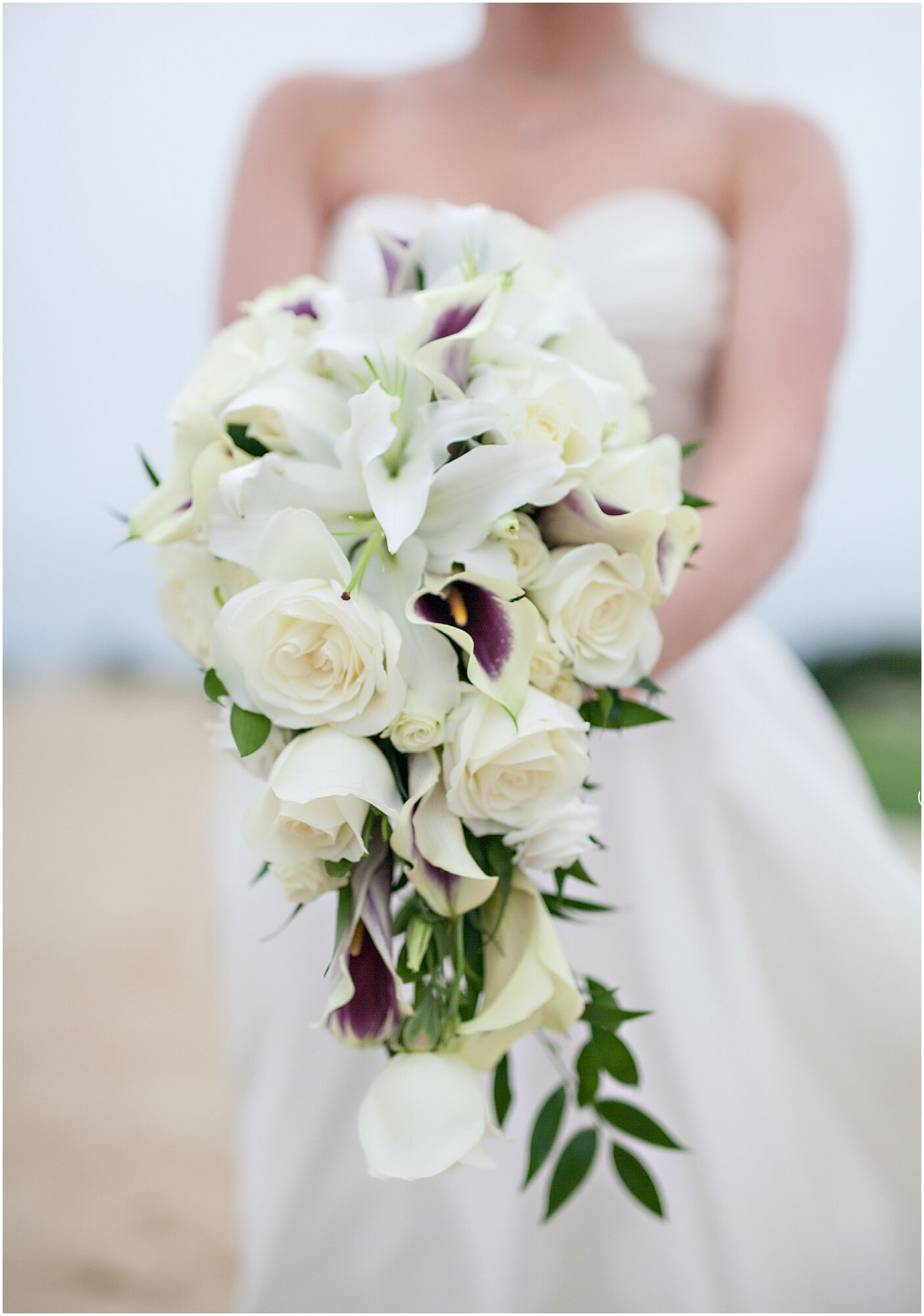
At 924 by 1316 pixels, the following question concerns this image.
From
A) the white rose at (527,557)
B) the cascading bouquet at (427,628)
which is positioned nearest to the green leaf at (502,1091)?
the cascading bouquet at (427,628)

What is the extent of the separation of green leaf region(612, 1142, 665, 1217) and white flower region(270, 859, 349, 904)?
0.38 meters

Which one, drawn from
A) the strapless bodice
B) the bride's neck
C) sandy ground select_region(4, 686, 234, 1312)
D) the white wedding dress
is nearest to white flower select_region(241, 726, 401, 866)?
the white wedding dress

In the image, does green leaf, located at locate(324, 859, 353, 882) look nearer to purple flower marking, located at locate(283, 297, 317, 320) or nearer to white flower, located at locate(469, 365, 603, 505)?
white flower, located at locate(469, 365, 603, 505)

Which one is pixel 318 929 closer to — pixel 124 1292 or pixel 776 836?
pixel 776 836

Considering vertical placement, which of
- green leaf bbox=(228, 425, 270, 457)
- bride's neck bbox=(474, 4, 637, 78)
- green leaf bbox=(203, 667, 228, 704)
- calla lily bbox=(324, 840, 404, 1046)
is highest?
bride's neck bbox=(474, 4, 637, 78)

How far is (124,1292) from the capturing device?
192 centimetres

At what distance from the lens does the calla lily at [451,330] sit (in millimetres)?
716

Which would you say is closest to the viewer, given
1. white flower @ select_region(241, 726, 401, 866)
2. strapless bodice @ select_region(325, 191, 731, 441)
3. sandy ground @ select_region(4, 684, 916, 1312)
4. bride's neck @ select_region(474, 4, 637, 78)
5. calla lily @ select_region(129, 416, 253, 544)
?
white flower @ select_region(241, 726, 401, 866)

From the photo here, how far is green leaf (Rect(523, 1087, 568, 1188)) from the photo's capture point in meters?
0.87

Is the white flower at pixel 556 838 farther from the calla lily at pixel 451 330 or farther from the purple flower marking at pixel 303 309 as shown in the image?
the purple flower marking at pixel 303 309

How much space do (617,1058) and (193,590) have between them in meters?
0.47

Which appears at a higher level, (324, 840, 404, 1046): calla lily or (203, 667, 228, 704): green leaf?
(203, 667, 228, 704): green leaf

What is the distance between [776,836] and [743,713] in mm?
178

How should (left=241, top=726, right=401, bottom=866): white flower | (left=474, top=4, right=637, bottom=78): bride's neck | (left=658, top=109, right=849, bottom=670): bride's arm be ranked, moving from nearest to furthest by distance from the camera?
(left=241, top=726, right=401, bottom=866): white flower < (left=658, top=109, right=849, bottom=670): bride's arm < (left=474, top=4, right=637, bottom=78): bride's neck
